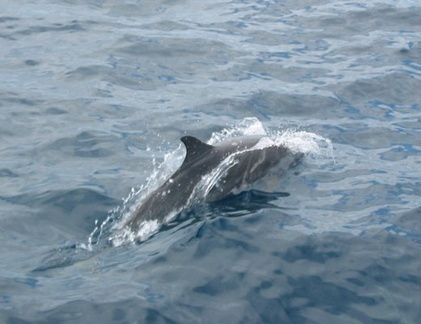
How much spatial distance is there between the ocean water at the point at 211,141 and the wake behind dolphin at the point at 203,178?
0.61 feet

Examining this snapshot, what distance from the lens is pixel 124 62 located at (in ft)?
53.9

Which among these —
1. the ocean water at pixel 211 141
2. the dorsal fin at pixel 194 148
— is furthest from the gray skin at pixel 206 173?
the ocean water at pixel 211 141

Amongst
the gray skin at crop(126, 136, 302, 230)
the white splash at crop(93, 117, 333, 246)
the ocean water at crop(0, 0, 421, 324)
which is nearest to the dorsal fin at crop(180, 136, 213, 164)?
the gray skin at crop(126, 136, 302, 230)

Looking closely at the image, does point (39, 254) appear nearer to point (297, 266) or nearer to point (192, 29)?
point (297, 266)

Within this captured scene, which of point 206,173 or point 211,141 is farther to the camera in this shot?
point 211,141

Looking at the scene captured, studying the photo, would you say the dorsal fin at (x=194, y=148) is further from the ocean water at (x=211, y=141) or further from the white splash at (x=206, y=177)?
the ocean water at (x=211, y=141)

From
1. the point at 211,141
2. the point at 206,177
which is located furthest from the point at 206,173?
the point at 211,141

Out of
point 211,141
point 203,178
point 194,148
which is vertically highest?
point 194,148

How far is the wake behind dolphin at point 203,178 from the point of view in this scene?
10.6 meters

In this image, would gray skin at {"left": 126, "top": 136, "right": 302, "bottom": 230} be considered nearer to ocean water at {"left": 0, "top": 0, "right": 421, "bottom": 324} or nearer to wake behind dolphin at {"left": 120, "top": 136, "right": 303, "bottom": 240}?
wake behind dolphin at {"left": 120, "top": 136, "right": 303, "bottom": 240}

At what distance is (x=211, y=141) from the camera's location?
12930 mm

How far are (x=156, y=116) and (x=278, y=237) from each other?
4534 millimetres

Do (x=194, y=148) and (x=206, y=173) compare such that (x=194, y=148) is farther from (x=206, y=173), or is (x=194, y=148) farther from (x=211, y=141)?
(x=211, y=141)

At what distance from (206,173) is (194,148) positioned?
37 centimetres
